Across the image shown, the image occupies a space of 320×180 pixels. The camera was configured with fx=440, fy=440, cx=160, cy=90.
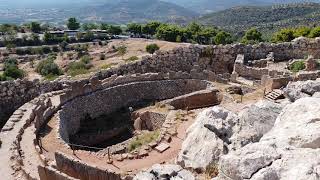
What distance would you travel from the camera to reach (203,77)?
31.1 meters

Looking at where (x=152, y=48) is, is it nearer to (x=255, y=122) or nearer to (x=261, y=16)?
(x=255, y=122)

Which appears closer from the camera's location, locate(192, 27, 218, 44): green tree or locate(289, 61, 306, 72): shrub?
locate(289, 61, 306, 72): shrub

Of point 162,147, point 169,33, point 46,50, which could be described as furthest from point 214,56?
point 46,50

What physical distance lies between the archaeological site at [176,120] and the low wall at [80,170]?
44 millimetres

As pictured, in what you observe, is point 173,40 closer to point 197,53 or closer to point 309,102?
point 197,53

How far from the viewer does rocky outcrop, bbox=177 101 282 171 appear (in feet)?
41.2

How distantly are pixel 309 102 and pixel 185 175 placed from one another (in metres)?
3.97

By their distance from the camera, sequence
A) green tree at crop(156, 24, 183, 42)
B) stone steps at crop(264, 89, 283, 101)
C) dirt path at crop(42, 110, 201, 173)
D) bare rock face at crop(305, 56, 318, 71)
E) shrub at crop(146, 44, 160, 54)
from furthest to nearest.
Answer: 1. green tree at crop(156, 24, 183, 42)
2. shrub at crop(146, 44, 160, 54)
3. bare rock face at crop(305, 56, 318, 71)
4. stone steps at crop(264, 89, 283, 101)
5. dirt path at crop(42, 110, 201, 173)

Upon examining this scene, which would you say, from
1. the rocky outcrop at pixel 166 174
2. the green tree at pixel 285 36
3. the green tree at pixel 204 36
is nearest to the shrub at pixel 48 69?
the green tree at pixel 204 36

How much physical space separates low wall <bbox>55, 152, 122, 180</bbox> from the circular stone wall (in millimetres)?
6907

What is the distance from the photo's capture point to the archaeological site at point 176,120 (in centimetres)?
1046

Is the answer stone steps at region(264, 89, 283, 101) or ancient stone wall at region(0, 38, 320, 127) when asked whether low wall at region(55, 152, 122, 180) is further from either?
ancient stone wall at region(0, 38, 320, 127)

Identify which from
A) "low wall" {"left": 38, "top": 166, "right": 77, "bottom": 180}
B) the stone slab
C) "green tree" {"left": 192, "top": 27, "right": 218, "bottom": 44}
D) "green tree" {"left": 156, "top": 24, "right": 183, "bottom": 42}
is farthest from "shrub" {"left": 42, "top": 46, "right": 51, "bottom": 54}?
"low wall" {"left": 38, "top": 166, "right": 77, "bottom": 180}

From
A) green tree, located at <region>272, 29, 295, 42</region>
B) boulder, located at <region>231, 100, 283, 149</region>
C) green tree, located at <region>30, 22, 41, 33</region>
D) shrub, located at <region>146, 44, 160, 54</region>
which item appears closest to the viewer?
boulder, located at <region>231, 100, 283, 149</region>
